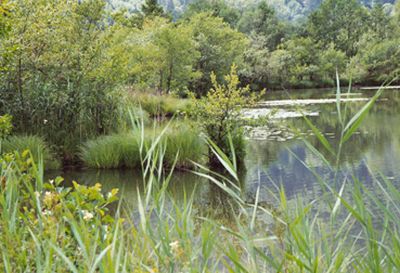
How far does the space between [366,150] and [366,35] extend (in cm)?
4964

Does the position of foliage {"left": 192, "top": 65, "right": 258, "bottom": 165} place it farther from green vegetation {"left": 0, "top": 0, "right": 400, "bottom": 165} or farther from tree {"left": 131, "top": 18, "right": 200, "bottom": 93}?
tree {"left": 131, "top": 18, "right": 200, "bottom": 93}

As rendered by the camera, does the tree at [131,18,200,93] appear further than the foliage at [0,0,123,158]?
Yes

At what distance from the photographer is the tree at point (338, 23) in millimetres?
65456

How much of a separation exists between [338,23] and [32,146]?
6387cm

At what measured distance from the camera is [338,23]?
7019cm

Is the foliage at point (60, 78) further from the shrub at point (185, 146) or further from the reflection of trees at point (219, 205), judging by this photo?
the reflection of trees at point (219, 205)

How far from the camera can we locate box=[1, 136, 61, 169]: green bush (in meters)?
10.5

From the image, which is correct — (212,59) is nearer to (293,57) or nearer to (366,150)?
(293,57)

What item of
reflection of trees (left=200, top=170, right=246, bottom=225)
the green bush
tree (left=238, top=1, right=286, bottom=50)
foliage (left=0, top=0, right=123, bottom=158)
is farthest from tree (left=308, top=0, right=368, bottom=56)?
reflection of trees (left=200, top=170, right=246, bottom=225)

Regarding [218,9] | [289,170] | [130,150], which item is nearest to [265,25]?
[218,9]

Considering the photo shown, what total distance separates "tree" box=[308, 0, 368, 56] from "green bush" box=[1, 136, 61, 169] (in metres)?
55.9

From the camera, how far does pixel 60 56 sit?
1198 centimetres

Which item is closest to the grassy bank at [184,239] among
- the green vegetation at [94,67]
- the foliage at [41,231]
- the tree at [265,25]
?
the foliage at [41,231]

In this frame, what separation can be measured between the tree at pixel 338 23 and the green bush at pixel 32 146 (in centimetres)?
5585
